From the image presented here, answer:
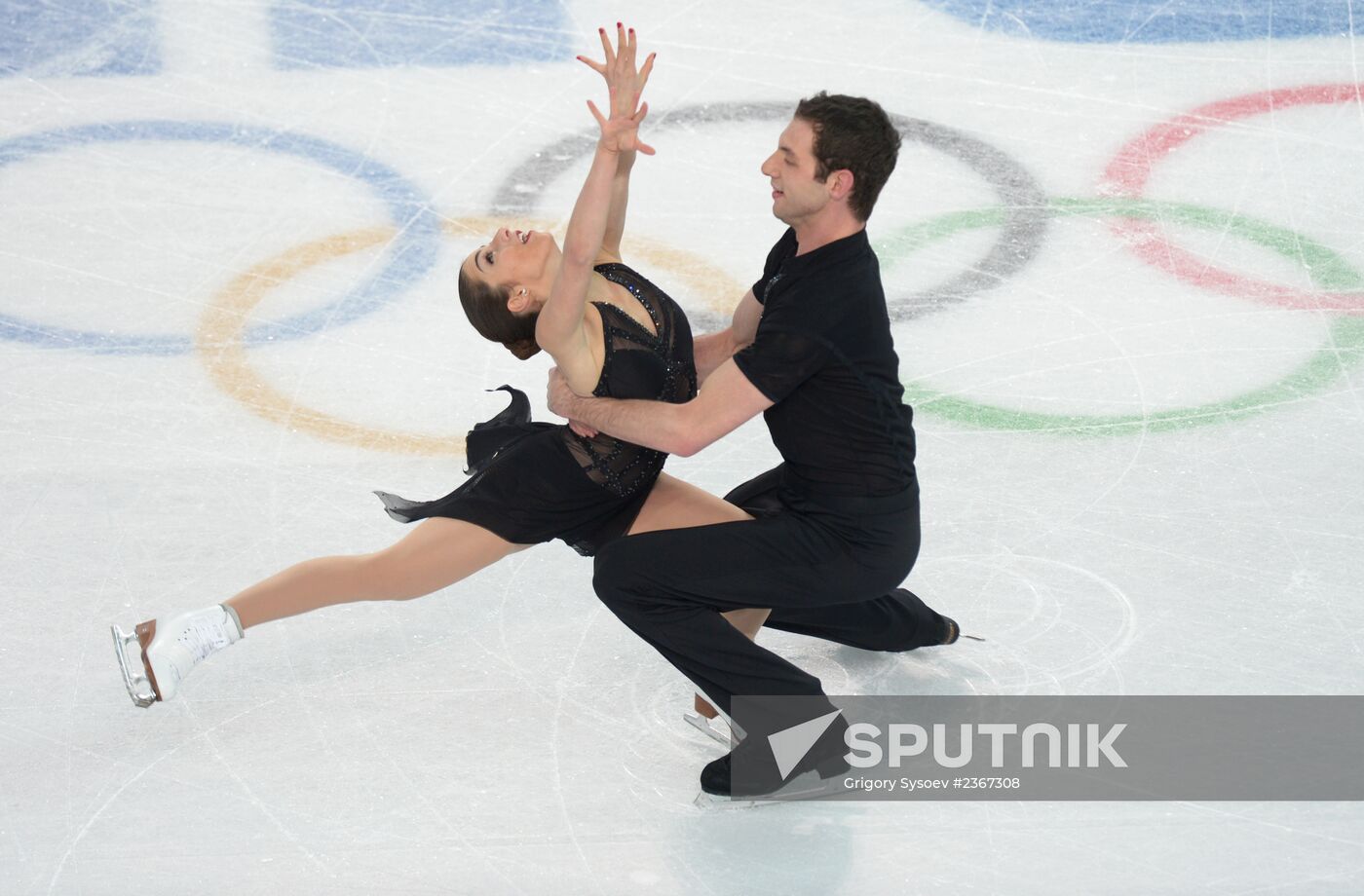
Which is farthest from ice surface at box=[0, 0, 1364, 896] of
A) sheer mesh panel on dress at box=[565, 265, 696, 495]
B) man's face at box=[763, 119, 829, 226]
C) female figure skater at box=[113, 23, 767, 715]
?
man's face at box=[763, 119, 829, 226]

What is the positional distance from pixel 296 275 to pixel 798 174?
9.20ft

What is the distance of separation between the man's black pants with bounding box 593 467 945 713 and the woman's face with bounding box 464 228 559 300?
0.60m

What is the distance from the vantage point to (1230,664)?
3967mm

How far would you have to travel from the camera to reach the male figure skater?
3.43m

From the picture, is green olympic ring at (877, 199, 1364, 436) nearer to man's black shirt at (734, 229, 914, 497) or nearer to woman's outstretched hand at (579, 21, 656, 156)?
man's black shirt at (734, 229, 914, 497)

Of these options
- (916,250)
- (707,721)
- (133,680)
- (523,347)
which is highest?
(523,347)

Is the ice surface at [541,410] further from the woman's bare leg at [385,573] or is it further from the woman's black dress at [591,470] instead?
the woman's black dress at [591,470]

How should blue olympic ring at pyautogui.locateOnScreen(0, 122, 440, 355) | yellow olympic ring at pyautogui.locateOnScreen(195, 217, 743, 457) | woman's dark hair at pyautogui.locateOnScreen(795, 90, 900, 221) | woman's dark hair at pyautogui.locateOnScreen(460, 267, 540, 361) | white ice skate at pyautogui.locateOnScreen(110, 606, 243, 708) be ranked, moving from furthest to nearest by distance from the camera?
blue olympic ring at pyautogui.locateOnScreen(0, 122, 440, 355), yellow olympic ring at pyautogui.locateOnScreen(195, 217, 743, 457), white ice skate at pyautogui.locateOnScreen(110, 606, 243, 708), woman's dark hair at pyautogui.locateOnScreen(460, 267, 540, 361), woman's dark hair at pyautogui.locateOnScreen(795, 90, 900, 221)

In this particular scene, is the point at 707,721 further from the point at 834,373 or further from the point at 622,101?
the point at 622,101

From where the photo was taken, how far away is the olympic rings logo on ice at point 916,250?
505cm

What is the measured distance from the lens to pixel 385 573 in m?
3.76

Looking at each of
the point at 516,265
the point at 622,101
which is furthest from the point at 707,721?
the point at 622,101

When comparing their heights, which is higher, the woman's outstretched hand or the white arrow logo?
the woman's outstretched hand

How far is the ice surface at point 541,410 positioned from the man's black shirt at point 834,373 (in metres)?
0.67
